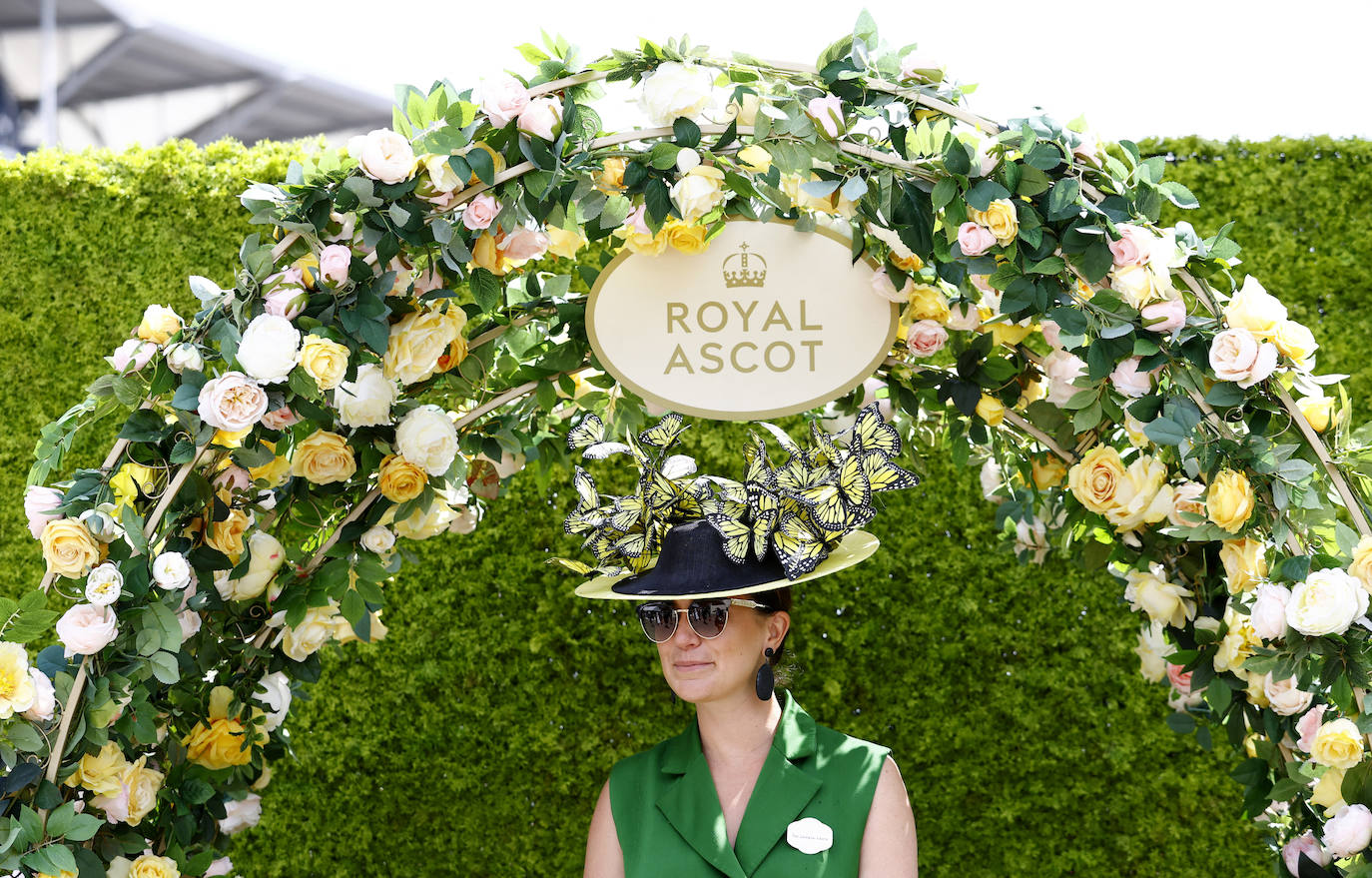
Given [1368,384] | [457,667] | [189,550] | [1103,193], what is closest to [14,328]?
[457,667]

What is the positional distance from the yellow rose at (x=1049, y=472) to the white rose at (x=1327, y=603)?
2.61 feet

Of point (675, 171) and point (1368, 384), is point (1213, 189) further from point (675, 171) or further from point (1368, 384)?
point (675, 171)

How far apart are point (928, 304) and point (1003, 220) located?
0.49m

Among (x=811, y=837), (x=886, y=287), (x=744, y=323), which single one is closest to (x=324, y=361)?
(x=744, y=323)

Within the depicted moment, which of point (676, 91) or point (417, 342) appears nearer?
point (676, 91)

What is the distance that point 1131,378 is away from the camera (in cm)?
178

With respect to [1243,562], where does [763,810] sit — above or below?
below


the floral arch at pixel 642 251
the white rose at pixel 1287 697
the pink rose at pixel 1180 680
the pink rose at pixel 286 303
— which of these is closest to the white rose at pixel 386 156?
the floral arch at pixel 642 251

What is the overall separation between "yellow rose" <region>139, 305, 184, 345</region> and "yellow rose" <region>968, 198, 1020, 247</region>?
132 centimetres

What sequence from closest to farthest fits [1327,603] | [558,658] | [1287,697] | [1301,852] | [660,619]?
1. [1327,603]
2. [1287,697]
3. [1301,852]
4. [660,619]
5. [558,658]

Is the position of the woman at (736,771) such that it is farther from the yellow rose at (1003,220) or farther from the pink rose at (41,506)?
the pink rose at (41,506)

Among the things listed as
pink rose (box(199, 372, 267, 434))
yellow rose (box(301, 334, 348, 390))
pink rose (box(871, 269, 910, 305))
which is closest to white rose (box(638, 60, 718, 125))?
pink rose (box(871, 269, 910, 305))

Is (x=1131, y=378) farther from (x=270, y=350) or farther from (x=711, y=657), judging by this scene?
(x=270, y=350)

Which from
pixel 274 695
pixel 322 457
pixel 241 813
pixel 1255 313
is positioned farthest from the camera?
pixel 241 813
